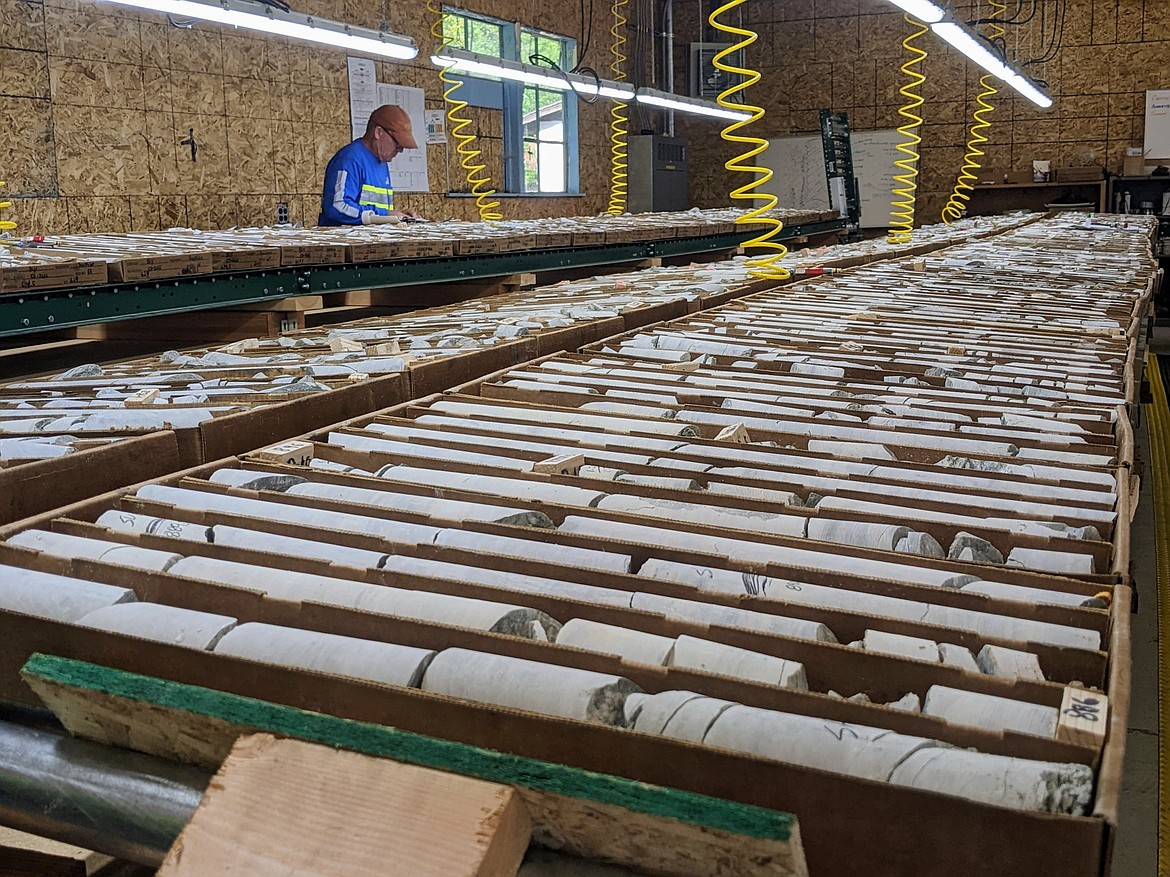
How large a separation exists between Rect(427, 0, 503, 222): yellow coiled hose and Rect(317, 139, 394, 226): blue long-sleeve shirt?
2.91m

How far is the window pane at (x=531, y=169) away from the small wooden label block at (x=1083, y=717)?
15.1 metres

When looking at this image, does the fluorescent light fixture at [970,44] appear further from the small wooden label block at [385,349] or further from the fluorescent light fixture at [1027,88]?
the small wooden label block at [385,349]

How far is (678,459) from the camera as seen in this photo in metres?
2.34

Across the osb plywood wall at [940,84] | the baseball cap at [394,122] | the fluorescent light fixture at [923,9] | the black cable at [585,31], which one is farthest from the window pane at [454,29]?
the fluorescent light fixture at [923,9]

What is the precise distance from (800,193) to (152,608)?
18.6 metres

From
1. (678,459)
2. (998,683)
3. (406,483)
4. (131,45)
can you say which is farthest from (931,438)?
(131,45)

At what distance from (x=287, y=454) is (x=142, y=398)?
74 centimetres

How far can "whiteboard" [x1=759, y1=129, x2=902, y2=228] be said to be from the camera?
59.0 feet

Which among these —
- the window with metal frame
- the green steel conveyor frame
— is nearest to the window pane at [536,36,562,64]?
the window with metal frame

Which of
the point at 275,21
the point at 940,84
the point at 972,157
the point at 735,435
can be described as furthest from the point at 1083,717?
the point at 940,84

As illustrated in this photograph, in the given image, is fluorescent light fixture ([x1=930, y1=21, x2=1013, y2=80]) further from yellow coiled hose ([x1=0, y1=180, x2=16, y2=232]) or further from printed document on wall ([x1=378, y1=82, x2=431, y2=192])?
printed document on wall ([x1=378, y1=82, x2=431, y2=192])

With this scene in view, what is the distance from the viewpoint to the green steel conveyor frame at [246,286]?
4.93 meters

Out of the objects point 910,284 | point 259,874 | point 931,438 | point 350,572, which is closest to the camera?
point 259,874

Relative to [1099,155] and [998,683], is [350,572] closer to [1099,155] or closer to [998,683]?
[998,683]
